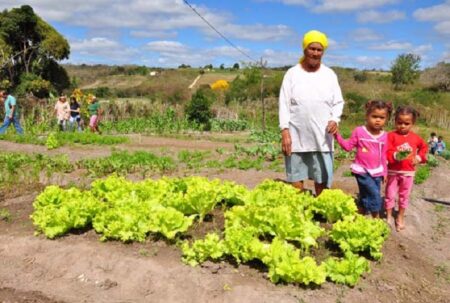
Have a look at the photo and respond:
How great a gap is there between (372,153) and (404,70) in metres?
39.5

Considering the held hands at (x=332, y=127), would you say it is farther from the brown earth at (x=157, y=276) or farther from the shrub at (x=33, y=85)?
the shrub at (x=33, y=85)

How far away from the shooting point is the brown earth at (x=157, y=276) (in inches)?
141

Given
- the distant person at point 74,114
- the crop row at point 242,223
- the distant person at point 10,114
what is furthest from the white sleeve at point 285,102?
the distant person at point 74,114

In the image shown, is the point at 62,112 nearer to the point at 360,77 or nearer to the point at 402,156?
the point at 402,156

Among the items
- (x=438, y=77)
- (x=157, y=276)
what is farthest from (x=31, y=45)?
(x=438, y=77)

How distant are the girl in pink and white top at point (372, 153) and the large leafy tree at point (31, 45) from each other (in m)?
26.0

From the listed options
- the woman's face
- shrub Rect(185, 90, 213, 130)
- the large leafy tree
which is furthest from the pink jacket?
the large leafy tree

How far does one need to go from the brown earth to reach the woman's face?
1989 millimetres

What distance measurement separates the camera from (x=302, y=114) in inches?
206

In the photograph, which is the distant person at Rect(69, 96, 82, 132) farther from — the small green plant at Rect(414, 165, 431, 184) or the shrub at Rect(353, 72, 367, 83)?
the shrub at Rect(353, 72, 367, 83)

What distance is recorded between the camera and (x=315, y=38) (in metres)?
4.93

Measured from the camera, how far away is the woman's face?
196 inches

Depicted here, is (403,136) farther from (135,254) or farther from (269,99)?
(269,99)

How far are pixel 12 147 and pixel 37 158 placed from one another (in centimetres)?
328
